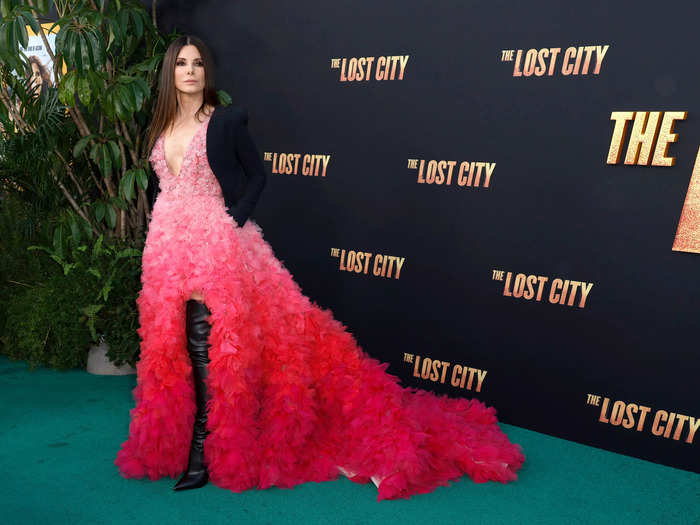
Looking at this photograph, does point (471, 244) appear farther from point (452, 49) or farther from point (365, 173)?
point (452, 49)

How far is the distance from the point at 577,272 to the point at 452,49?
4.29 ft

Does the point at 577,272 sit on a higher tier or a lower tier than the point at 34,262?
higher

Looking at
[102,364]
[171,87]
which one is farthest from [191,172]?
[102,364]

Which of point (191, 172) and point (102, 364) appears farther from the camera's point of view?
point (102, 364)

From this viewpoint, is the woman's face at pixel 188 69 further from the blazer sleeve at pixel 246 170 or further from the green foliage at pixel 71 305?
the green foliage at pixel 71 305

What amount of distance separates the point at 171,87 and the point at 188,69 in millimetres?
103

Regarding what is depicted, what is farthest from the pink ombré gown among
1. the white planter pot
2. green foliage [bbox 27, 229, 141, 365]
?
the white planter pot

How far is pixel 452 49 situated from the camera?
2523mm

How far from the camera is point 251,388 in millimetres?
1863

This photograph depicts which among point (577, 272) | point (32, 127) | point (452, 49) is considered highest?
point (452, 49)

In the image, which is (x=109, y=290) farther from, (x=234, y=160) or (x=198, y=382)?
(x=234, y=160)

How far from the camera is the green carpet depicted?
68.2 inches

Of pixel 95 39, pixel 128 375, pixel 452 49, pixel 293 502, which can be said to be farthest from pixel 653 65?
pixel 128 375

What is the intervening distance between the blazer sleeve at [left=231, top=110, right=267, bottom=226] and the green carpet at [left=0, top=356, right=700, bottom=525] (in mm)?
1082
